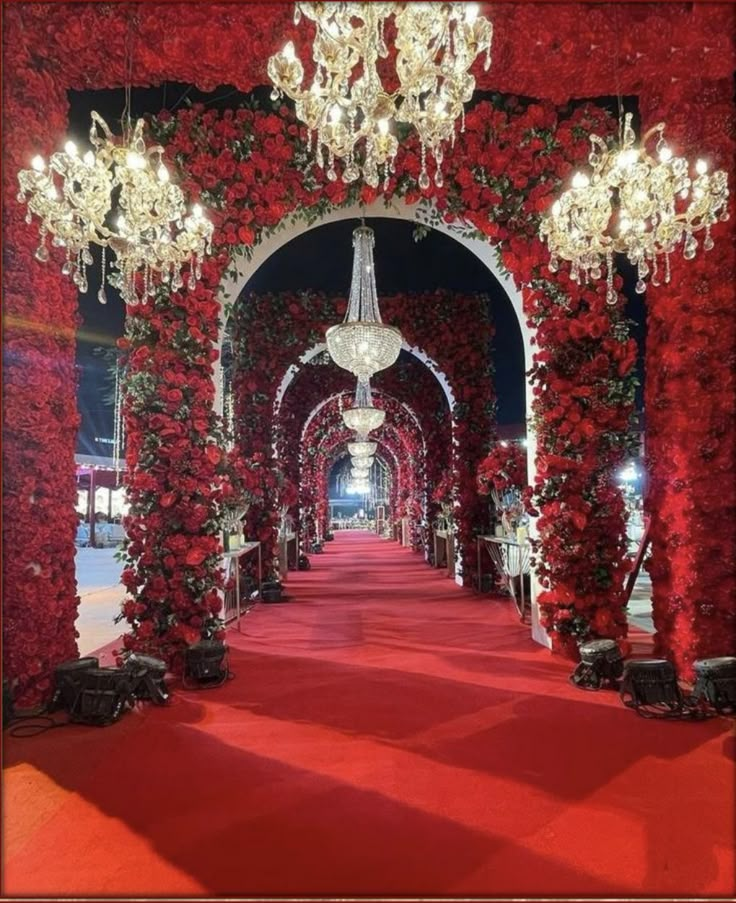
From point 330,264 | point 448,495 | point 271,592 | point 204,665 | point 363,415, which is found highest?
point 330,264

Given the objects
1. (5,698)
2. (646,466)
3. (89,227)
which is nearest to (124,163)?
(89,227)

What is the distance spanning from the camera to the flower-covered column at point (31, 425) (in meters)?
3.50

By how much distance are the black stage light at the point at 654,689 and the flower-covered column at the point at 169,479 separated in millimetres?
2871

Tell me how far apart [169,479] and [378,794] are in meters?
2.71

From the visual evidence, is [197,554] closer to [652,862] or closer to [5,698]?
[5,698]

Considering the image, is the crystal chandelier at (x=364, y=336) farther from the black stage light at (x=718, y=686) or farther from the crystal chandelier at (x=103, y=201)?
the black stage light at (x=718, y=686)

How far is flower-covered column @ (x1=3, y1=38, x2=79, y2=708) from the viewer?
138 inches

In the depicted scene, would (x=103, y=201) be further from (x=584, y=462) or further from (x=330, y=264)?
(x=330, y=264)

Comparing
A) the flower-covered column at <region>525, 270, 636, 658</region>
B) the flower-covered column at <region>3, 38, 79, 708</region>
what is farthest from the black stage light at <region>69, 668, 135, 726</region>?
the flower-covered column at <region>525, 270, 636, 658</region>

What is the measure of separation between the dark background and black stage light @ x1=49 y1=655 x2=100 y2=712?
289cm

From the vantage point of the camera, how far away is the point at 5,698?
3.38 m

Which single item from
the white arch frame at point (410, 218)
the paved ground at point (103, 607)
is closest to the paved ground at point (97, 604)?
the paved ground at point (103, 607)

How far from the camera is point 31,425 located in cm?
352

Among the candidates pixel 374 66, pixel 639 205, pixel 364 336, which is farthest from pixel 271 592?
pixel 374 66
